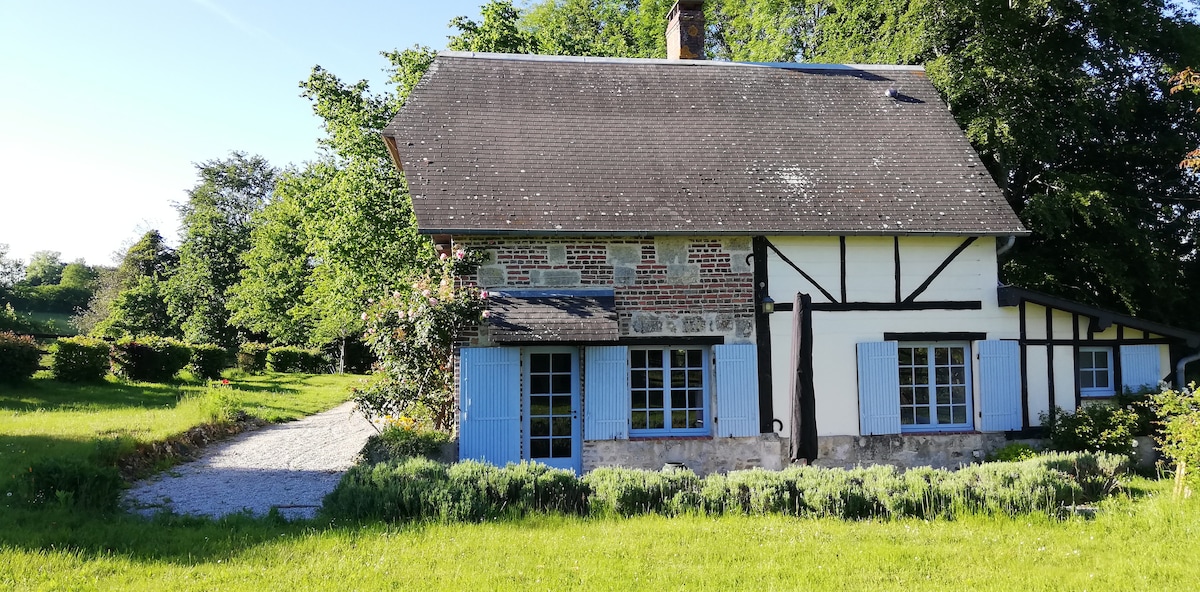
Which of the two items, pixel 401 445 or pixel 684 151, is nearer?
pixel 401 445

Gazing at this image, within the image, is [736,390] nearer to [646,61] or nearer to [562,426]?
[562,426]

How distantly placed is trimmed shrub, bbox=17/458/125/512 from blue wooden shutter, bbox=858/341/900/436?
8.14 meters

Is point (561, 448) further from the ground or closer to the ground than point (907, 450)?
further from the ground

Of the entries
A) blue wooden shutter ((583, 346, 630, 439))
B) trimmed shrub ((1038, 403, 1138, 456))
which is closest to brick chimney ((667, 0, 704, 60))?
blue wooden shutter ((583, 346, 630, 439))

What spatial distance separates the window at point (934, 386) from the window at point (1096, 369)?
1.65m

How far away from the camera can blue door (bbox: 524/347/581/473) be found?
9.47m

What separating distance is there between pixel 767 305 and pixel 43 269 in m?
68.6

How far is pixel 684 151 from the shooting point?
11188 mm

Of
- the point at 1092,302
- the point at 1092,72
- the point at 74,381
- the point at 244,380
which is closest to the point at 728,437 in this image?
the point at 1092,302

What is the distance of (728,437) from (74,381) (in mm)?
13179

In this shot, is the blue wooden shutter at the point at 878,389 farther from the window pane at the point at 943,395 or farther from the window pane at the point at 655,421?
the window pane at the point at 655,421

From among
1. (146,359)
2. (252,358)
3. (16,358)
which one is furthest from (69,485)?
(252,358)

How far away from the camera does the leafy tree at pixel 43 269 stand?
198ft

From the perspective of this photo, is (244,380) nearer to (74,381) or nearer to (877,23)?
(74,381)
